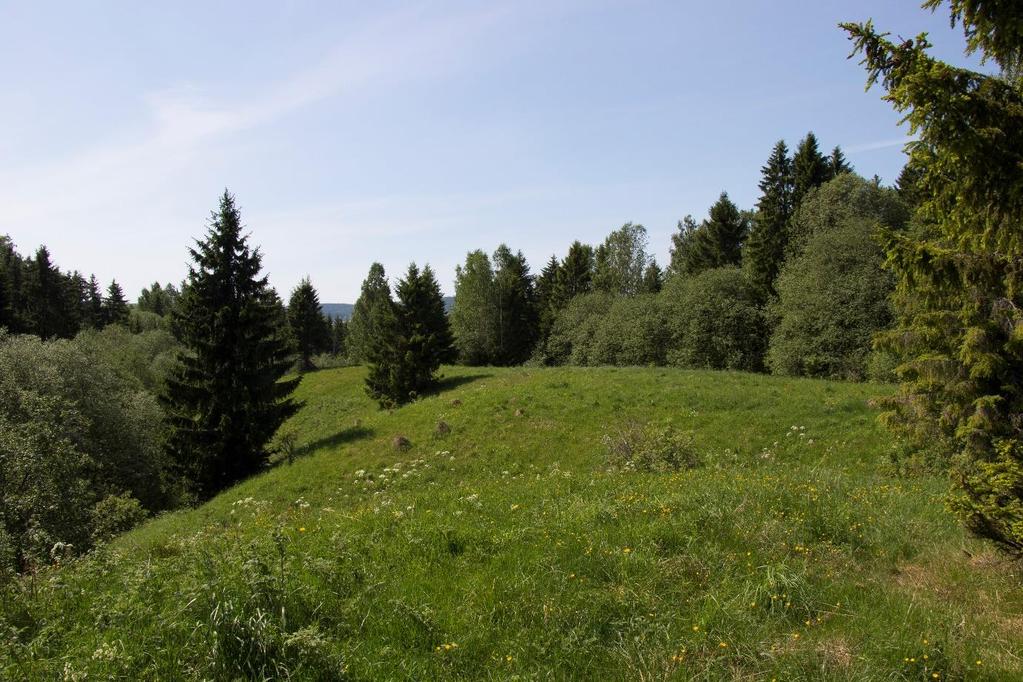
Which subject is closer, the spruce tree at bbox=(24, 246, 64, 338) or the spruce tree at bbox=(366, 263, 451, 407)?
the spruce tree at bbox=(366, 263, 451, 407)

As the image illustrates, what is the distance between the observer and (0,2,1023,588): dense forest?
5.25 m

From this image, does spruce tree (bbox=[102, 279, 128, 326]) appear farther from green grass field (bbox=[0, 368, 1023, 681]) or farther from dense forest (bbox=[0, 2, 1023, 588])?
green grass field (bbox=[0, 368, 1023, 681])

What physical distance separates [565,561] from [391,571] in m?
1.76

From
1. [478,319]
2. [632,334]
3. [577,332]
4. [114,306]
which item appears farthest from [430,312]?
[114,306]

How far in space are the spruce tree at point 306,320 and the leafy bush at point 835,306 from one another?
1943 inches

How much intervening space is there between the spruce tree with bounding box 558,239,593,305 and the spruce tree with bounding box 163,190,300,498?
47.0 m

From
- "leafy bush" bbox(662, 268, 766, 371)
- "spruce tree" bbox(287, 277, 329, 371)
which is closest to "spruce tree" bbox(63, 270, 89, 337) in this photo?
"spruce tree" bbox(287, 277, 329, 371)

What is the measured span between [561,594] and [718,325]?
40556 millimetres

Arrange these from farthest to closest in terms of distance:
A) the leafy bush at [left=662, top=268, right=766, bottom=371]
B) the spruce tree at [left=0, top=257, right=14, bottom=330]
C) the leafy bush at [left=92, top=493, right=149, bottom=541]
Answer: the spruce tree at [left=0, top=257, right=14, bottom=330] → the leafy bush at [left=662, top=268, right=766, bottom=371] → the leafy bush at [left=92, top=493, right=149, bottom=541]

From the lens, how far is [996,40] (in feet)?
17.2

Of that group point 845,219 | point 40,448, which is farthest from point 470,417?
point 845,219

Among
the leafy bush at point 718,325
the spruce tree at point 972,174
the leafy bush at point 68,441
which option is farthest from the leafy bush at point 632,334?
the spruce tree at point 972,174

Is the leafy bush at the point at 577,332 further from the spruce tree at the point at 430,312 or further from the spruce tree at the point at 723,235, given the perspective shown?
the spruce tree at the point at 430,312

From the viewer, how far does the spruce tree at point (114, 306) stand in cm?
7906
